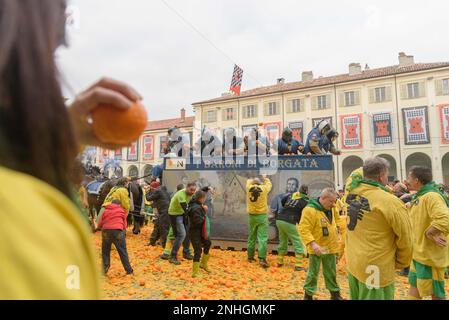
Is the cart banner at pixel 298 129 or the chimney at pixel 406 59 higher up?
the chimney at pixel 406 59

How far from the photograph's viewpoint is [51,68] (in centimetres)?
56

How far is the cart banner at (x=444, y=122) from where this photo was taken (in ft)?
103

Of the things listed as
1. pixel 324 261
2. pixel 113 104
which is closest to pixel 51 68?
pixel 113 104

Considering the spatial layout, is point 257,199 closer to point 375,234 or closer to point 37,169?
point 375,234

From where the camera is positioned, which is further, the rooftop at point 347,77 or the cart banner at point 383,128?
the rooftop at point 347,77

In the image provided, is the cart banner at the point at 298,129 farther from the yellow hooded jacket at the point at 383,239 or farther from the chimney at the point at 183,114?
the yellow hooded jacket at the point at 383,239

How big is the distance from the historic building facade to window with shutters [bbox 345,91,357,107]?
0.22 feet

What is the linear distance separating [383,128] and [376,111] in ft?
7.91

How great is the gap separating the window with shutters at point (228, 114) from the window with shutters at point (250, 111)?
186 cm

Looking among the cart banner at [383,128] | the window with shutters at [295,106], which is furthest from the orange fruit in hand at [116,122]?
the window with shutters at [295,106]

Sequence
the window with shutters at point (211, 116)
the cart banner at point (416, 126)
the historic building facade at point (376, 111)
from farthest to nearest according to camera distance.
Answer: the window with shutters at point (211, 116), the historic building facade at point (376, 111), the cart banner at point (416, 126)

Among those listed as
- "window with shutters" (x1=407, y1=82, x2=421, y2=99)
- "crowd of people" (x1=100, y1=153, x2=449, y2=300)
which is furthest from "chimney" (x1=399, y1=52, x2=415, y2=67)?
"crowd of people" (x1=100, y1=153, x2=449, y2=300)

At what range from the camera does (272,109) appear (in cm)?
4191
